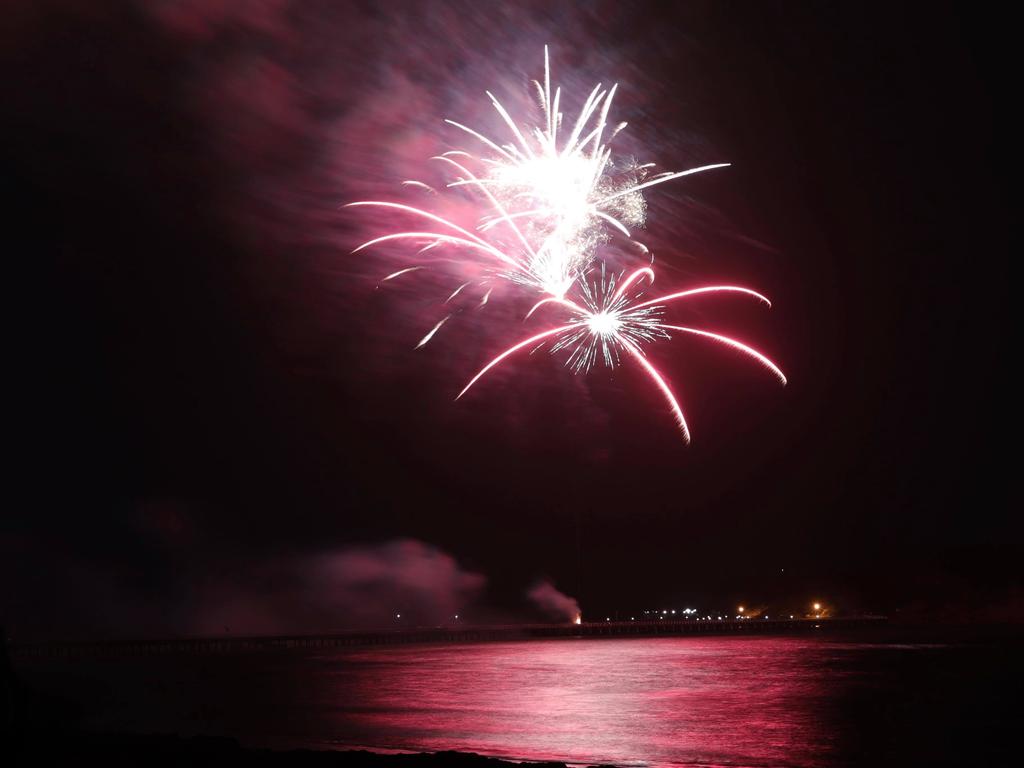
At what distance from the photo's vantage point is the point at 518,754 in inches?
738

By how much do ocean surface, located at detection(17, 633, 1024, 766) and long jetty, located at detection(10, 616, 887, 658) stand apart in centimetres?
7097

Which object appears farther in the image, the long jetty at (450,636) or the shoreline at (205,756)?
the long jetty at (450,636)

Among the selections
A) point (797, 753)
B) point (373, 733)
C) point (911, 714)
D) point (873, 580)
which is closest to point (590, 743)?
point (797, 753)

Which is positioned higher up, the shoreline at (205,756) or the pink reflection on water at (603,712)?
the pink reflection on water at (603,712)

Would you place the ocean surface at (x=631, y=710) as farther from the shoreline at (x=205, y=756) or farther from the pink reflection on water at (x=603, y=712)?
the shoreline at (x=205, y=756)

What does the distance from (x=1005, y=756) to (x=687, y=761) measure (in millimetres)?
6093

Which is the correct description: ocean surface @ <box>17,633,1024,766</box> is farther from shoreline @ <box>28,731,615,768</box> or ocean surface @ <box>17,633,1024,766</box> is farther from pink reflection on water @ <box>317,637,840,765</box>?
shoreline @ <box>28,731,615,768</box>

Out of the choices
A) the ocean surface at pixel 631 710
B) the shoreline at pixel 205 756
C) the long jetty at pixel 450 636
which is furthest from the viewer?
the long jetty at pixel 450 636

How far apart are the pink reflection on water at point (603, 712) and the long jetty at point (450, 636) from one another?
76321 mm

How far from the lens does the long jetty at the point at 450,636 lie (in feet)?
387

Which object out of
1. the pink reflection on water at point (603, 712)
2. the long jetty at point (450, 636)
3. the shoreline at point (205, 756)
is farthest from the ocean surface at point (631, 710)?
the long jetty at point (450, 636)

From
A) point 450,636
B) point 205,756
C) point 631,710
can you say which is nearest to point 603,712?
point 631,710

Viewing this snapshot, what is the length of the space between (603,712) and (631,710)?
2.83 ft

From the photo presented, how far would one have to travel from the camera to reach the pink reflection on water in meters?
19.4
